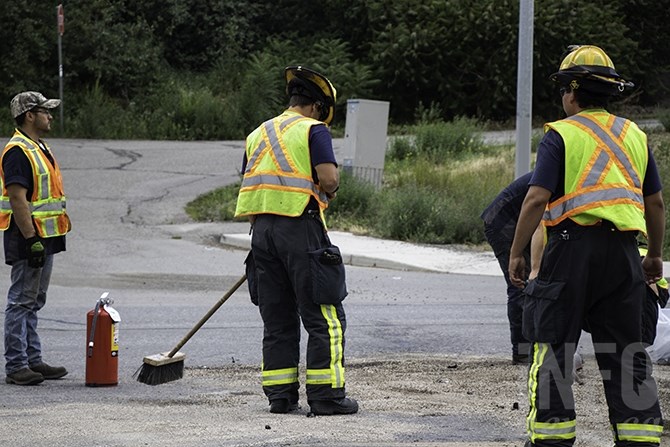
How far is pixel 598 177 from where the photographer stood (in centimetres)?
538

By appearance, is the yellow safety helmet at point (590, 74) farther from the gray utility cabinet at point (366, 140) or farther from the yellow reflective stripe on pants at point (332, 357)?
the gray utility cabinet at point (366, 140)

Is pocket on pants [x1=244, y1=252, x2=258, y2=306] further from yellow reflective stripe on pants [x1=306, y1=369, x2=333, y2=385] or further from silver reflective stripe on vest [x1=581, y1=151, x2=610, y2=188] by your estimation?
silver reflective stripe on vest [x1=581, y1=151, x2=610, y2=188]

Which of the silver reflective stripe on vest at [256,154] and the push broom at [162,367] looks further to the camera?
the push broom at [162,367]

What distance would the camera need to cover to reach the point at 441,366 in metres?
8.40

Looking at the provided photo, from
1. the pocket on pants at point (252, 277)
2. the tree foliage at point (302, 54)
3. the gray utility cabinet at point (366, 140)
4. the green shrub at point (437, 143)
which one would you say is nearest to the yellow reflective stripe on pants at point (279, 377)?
the pocket on pants at point (252, 277)

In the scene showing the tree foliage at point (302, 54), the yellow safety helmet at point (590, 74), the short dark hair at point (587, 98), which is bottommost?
the short dark hair at point (587, 98)

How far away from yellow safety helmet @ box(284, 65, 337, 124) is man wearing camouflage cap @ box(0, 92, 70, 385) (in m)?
2.02

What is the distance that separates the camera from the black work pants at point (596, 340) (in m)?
5.34

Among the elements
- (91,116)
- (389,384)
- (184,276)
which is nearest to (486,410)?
(389,384)

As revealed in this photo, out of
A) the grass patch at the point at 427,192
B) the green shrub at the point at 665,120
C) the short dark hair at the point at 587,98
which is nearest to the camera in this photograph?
the short dark hair at the point at 587,98

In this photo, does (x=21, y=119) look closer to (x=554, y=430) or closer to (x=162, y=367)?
(x=162, y=367)

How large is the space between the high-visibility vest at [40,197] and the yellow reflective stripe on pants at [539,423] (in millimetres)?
3774

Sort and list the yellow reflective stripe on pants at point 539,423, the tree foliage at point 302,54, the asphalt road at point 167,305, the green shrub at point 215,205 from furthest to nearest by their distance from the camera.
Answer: the tree foliage at point 302,54
the green shrub at point 215,205
the asphalt road at point 167,305
the yellow reflective stripe on pants at point 539,423

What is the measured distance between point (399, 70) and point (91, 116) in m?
7.63
